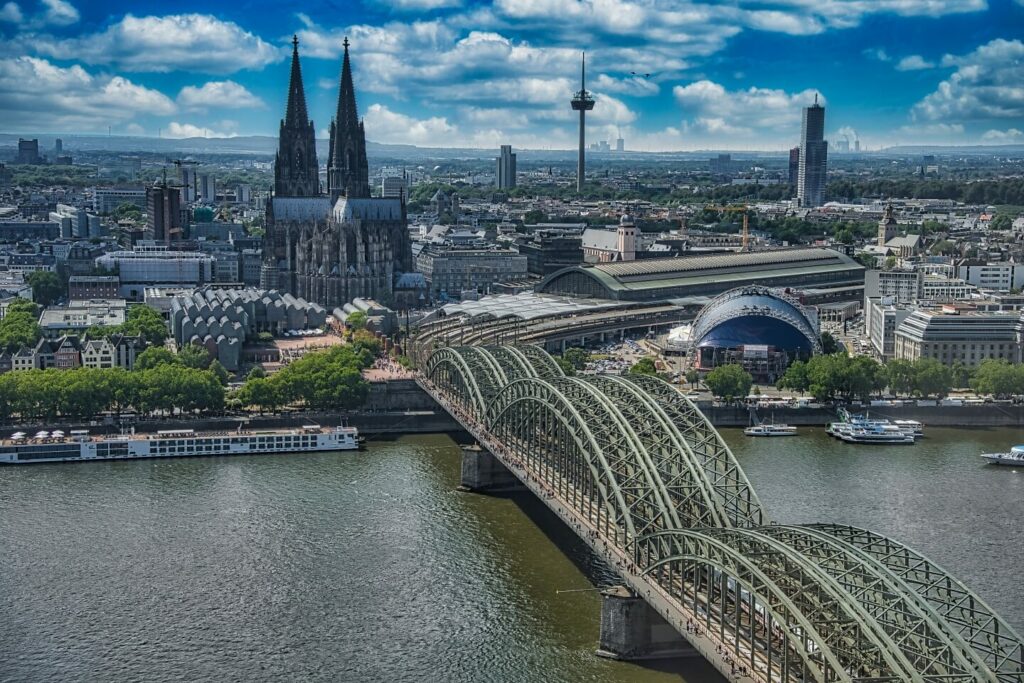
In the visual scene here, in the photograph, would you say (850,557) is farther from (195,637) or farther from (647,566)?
(195,637)

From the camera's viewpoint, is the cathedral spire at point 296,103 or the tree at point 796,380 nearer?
the tree at point 796,380

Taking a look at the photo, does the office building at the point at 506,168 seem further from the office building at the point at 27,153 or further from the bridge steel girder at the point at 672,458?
the bridge steel girder at the point at 672,458

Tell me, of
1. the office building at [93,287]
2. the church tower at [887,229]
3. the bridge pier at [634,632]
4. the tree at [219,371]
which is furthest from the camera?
the church tower at [887,229]

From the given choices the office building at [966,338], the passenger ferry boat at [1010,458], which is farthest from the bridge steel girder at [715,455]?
the office building at [966,338]

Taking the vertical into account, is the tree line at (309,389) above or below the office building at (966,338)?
below

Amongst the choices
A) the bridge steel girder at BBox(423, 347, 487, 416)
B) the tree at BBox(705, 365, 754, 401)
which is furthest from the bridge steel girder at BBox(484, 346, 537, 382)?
the tree at BBox(705, 365, 754, 401)

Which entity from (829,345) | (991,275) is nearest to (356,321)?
(829,345)

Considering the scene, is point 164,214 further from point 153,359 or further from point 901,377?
point 901,377

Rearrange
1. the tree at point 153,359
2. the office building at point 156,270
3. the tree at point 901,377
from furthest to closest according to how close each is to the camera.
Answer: the office building at point 156,270, the tree at point 153,359, the tree at point 901,377

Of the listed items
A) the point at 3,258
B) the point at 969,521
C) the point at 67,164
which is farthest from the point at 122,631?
the point at 67,164
